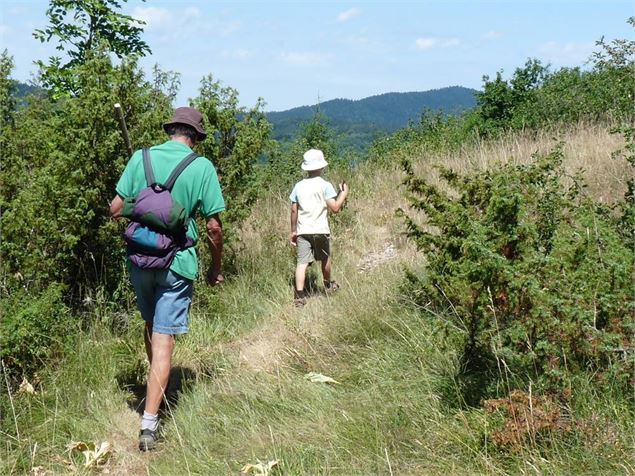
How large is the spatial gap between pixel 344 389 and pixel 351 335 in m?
0.76

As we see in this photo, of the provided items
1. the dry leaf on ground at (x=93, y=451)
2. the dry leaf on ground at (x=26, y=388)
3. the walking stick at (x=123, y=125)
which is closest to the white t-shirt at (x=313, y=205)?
the walking stick at (x=123, y=125)

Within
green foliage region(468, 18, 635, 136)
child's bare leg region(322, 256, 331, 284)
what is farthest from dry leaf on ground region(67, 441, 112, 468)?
green foliage region(468, 18, 635, 136)

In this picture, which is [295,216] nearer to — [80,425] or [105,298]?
[105,298]

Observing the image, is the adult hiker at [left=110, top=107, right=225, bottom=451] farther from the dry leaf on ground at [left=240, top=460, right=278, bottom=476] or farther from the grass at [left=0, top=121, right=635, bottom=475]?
the dry leaf on ground at [left=240, top=460, right=278, bottom=476]

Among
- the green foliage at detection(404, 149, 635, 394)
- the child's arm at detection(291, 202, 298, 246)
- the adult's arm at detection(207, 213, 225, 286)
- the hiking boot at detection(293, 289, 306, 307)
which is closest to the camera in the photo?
the green foliage at detection(404, 149, 635, 394)

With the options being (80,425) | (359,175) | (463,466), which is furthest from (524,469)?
(359,175)

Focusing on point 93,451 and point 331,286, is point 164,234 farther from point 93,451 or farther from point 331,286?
point 331,286

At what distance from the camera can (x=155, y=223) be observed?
165 inches

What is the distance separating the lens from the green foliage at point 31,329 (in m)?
4.91

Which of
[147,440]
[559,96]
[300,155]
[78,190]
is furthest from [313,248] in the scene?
[559,96]

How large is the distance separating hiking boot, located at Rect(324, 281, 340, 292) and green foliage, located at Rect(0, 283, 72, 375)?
97.3 inches

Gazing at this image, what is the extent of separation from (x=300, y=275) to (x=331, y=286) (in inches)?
13.2

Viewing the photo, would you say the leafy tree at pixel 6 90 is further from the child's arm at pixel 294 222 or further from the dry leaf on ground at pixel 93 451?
the dry leaf on ground at pixel 93 451

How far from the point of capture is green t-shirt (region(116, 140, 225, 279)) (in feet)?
14.2
